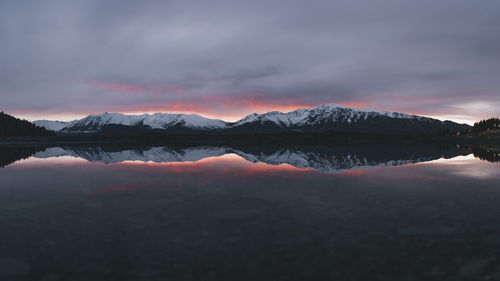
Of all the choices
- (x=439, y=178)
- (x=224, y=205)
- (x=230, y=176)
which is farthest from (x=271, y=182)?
(x=439, y=178)

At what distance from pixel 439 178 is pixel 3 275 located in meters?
28.2

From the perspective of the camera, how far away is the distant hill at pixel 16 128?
165m

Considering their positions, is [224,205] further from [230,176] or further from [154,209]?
[230,176]

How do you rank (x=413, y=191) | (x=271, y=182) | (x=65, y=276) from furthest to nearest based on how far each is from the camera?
(x=271, y=182), (x=413, y=191), (x=65, y=276)

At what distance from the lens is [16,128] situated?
579ft

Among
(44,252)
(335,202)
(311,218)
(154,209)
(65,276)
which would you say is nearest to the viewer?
(65,276)

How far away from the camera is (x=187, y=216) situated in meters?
14.5

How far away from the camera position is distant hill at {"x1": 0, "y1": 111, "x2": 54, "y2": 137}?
165375 mm

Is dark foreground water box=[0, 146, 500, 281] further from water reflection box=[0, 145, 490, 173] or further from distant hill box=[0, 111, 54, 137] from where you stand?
distant hill box=[0, 111, 54, 137]

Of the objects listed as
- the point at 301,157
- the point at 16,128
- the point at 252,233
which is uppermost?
the point at 16,128

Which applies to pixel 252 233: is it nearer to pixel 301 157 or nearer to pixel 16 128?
pixel 301 157

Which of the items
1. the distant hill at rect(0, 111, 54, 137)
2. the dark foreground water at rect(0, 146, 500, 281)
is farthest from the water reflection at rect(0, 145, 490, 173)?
the distant hill at rect(0, 111, 54, 137)

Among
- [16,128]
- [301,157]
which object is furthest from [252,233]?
[16,128]

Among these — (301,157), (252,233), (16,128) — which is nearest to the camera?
(252,233)
